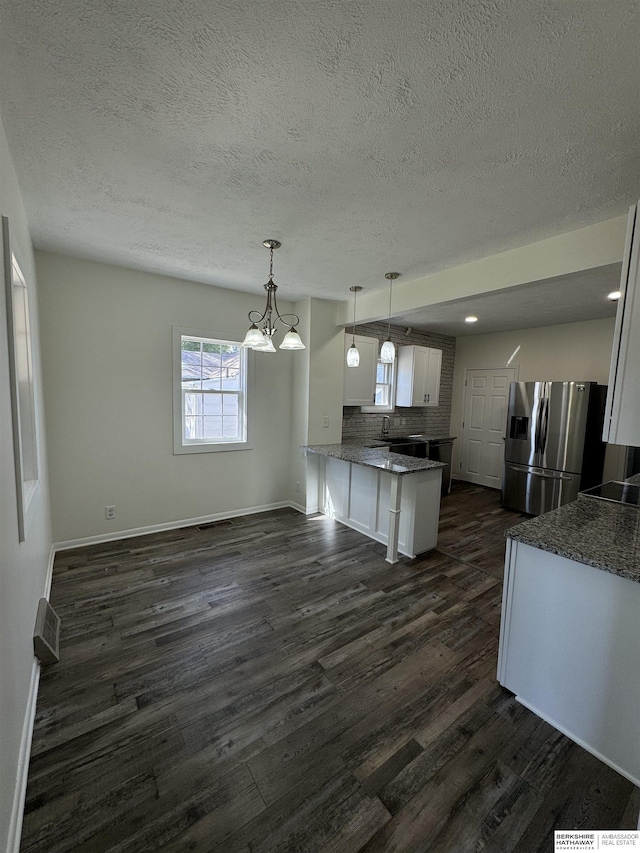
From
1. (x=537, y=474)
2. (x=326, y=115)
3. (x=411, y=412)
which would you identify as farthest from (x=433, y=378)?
(x=326, y=115)

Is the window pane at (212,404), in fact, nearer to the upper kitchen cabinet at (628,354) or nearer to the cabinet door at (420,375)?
the cabinet door at (420,375)

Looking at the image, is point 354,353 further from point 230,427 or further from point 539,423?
point 539,423

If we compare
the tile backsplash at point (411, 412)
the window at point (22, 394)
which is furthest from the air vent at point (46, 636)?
the tile backsplash at point (411, 412)

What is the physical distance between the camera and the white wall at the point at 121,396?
128 inches

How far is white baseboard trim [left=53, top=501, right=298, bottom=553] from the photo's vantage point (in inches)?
135

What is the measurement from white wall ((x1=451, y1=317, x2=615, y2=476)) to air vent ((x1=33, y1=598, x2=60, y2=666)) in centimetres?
619

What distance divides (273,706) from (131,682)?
31.1 inches

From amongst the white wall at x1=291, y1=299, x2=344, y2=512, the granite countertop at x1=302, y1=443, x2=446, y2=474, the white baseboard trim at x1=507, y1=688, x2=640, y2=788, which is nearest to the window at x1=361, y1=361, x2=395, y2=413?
the white wall at x1=291, y1=299, x2=344, y2=512

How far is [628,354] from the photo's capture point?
1.66 meters

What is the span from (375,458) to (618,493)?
2.01 metres

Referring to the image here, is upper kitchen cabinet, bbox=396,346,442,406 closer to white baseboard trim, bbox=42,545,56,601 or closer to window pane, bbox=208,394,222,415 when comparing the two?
window pane, bbox=208,394,222,415

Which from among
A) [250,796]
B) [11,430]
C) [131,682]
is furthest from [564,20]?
[131,682]

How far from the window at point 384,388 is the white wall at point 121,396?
2125mm

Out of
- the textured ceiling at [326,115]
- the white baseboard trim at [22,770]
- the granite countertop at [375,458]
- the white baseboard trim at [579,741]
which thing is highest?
the textured ceiling at [326,115]
